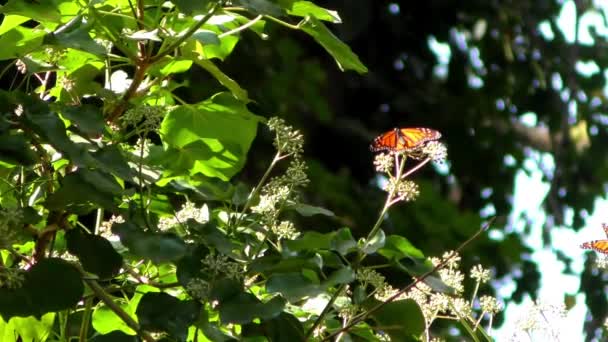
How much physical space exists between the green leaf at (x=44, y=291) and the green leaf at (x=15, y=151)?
8 cm

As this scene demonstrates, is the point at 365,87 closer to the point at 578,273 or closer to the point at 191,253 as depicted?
the point at 578,273

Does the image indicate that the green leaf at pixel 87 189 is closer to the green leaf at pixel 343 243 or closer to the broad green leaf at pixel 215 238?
the broad green leaf at pixel 215 238

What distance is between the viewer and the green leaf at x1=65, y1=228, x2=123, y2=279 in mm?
956

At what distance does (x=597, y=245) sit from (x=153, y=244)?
1.58 ft

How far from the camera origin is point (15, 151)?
921 millimetres

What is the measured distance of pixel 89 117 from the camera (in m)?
0.96

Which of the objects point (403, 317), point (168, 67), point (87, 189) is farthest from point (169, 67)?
point (403, 317)

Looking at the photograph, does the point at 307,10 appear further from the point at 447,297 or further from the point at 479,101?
the point at 479,101

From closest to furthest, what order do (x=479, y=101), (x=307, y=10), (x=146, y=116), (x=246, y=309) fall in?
(x=246, y=309)
(x=146, y=116)
(x=307, y=10)
(x=479, y=101)

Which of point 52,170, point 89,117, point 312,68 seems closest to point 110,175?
point 89,117

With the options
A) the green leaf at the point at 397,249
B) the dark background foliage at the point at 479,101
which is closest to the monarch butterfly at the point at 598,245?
the green leaf at the point at 397,249

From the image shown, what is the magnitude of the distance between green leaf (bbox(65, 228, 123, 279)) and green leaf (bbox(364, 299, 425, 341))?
215 mm

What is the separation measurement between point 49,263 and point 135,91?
0.69 ft

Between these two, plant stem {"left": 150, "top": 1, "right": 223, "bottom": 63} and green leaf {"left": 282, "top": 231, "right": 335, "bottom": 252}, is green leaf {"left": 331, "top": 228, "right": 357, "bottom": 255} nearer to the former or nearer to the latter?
green leaf {"left": 282, "top": 231, "right": 335, "bottom": 252}
